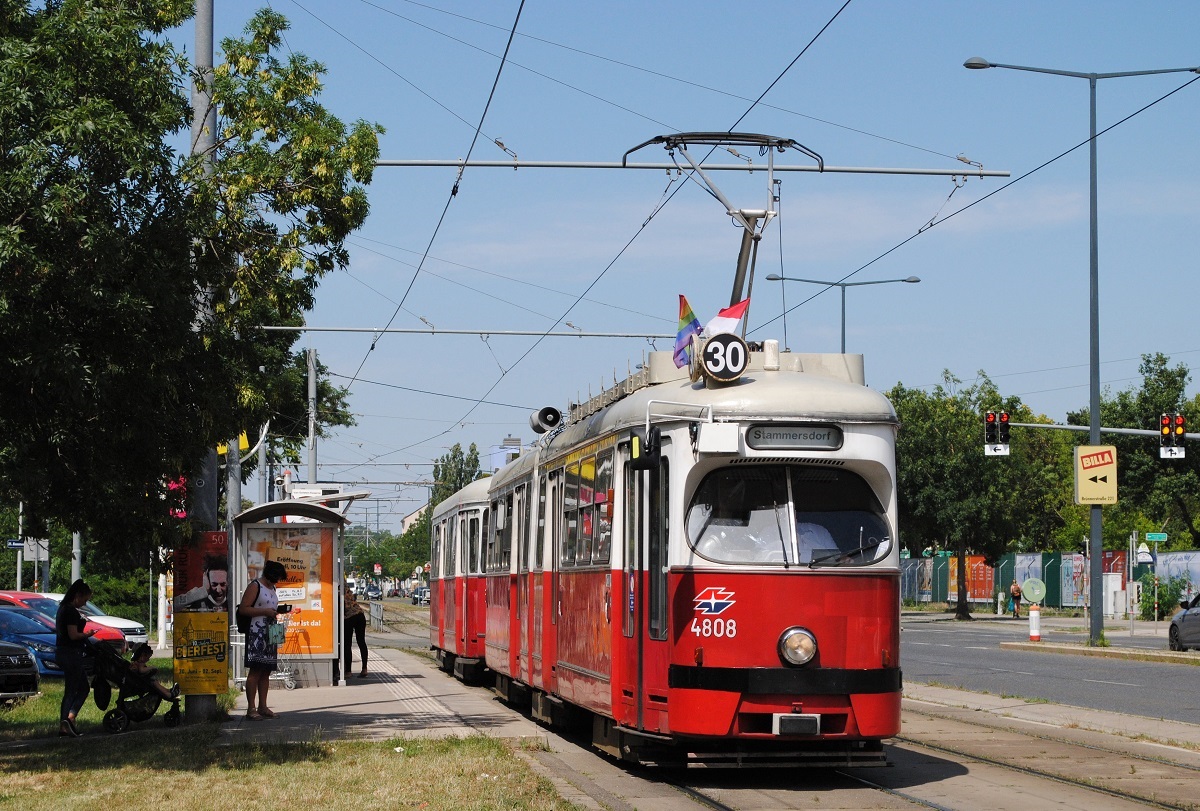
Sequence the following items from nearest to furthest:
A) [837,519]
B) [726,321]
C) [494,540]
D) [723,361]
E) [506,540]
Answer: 1. [837,519]
2. [723,361]
3. [726,321]
4. [506,540]
5. [494,540]

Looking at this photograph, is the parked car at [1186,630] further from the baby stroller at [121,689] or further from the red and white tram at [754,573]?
the baby stroller at [121,689]

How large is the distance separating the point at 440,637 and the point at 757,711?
1773 centimetres

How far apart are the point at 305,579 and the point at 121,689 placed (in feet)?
19.9

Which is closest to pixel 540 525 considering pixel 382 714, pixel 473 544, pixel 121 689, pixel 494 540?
pixel 382 714

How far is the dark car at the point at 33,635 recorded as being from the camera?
26031mm

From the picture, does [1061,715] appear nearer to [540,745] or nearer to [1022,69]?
[540,745]

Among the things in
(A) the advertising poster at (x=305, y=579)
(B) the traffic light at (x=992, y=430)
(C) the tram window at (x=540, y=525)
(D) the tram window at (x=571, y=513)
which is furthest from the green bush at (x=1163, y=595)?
(D) the tram window at (x=571, y=513)

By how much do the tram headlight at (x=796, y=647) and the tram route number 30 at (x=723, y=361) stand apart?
2010mm

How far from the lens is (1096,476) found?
33.3m

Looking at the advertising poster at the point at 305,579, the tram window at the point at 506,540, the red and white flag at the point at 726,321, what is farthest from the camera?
the advertising poster at the point at 305,579

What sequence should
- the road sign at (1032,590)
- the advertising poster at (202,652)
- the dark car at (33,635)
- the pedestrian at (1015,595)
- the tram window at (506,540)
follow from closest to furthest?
the advertising poster at (202,652), the tram window at (506,540), the dark car at (33,635), the road sign at (1032,590), the pedestrian at (1015,595)

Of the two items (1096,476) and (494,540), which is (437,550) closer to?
(494,540)

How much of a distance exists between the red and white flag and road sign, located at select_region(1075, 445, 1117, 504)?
74.9 ft

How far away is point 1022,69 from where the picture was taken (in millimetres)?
24359
